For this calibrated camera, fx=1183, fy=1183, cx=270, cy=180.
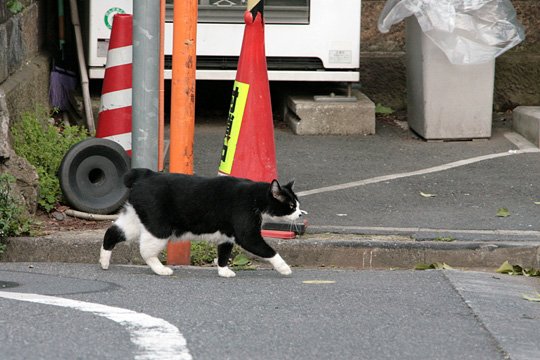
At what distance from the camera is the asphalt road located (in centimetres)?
476

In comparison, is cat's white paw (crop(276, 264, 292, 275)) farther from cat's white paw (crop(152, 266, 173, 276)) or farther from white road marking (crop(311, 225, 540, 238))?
white road marking (crop(311, 225, 540, 238))

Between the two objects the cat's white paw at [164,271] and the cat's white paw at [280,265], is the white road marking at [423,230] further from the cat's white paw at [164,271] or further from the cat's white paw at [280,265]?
the cat's white paw at [164,271]

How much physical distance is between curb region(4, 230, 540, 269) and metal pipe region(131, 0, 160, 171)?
1.79ft

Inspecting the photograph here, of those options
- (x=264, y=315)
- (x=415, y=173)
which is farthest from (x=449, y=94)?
(x=264, y=315)

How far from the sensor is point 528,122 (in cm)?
1018

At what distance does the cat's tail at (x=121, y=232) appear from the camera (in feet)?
21.1

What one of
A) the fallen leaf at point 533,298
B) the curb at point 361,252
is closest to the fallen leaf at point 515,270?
the curb at point 361,252

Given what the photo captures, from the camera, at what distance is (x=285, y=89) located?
432 inches

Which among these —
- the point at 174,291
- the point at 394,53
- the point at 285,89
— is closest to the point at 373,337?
the point at 174,291

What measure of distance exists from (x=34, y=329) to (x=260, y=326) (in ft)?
3.16

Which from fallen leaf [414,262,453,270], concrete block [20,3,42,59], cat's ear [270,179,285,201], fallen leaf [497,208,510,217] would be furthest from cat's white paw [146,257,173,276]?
concrete block [20,3,42,59]

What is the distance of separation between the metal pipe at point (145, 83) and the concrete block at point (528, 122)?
13.7 ft

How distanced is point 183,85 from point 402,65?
537cm

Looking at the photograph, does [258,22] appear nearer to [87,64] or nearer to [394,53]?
[87,64]
